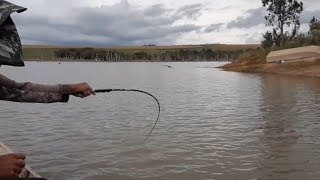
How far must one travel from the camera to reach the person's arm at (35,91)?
2.87 metres

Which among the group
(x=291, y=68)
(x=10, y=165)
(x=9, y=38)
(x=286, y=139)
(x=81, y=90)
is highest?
(x=9, y=38)

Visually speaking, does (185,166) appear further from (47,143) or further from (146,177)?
(47,143)

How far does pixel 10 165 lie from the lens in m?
2.38

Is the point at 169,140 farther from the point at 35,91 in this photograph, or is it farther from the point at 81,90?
the point at 35,91

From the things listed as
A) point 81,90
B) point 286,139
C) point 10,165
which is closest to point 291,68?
point 286,139

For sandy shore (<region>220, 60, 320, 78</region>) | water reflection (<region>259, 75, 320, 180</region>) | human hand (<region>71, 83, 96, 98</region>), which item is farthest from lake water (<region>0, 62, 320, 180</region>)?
sandy shore (<region>220, 60, 320, 78</region>)

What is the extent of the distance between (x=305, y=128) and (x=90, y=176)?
7.29 metres

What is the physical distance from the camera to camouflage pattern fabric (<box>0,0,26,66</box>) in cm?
221

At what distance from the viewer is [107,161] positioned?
9.11m

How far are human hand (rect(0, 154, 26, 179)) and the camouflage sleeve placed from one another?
591mm

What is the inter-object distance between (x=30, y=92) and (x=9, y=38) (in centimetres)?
77

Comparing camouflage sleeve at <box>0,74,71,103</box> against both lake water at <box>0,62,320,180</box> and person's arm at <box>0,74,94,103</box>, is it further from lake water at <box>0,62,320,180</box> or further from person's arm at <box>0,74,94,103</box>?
lake water at <box>0,62,320,180</box>

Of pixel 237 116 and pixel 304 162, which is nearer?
pixel 304 162

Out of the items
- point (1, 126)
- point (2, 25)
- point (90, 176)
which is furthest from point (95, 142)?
point (2, 25)
